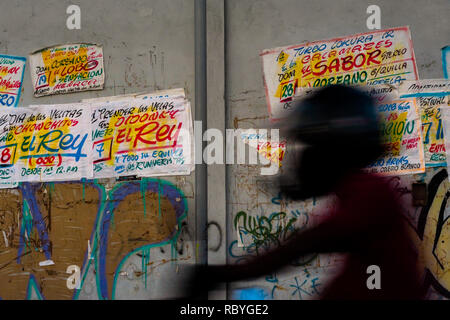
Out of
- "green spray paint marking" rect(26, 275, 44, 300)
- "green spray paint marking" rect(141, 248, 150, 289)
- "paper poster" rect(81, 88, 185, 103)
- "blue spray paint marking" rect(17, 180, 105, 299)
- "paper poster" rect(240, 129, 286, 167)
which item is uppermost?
"paper poster" rect(81, 88, 185, 103)

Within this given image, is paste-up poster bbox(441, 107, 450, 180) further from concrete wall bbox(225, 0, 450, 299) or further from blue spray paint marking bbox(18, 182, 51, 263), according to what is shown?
blue spray paint marking bbox(18, 182, 51, 263)

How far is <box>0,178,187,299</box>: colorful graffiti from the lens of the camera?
3.36 metres

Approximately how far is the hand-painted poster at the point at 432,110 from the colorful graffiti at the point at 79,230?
193 centimetres

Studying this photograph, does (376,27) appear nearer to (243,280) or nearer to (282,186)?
(282,186)

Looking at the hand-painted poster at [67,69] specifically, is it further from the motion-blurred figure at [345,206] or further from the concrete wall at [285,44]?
the motion-blurred figure at [345,206]

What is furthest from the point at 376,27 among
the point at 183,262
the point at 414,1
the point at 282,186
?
the point at 183,262

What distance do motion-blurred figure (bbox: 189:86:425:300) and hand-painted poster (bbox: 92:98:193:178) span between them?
83 cm

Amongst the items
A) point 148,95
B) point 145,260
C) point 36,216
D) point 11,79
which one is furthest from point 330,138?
point 11,79

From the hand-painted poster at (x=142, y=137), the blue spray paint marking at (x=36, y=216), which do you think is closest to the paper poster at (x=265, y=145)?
the hand-painted poster at (x=142, y=137)

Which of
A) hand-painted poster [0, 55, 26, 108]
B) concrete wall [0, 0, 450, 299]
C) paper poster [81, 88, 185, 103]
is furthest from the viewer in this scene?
hand-painted poster [0, 55, 26, 108]

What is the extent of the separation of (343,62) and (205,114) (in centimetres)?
115

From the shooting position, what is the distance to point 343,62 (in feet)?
10.7

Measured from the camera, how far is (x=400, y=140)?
3201 mm

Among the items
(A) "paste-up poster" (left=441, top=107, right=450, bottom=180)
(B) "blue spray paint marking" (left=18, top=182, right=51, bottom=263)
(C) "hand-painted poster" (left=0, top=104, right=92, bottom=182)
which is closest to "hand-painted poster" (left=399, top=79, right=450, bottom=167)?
(A) "paste-up poster" (left=441, top=107, right=450, bottom=180)
